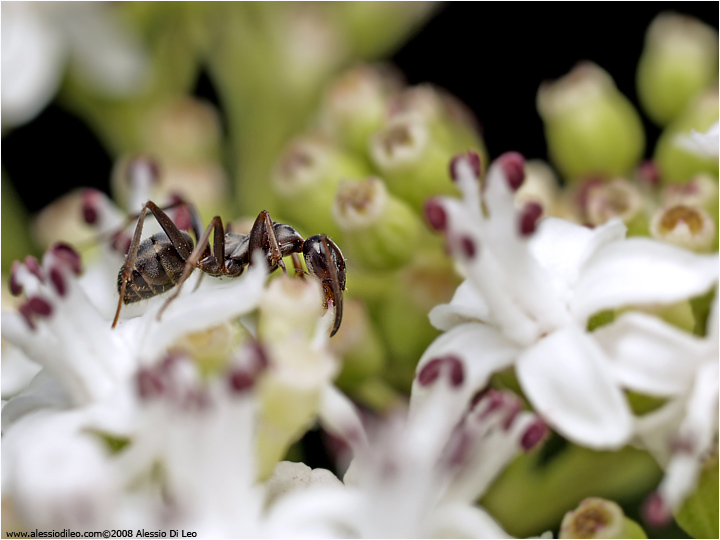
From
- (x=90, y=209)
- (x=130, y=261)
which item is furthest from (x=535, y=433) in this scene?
(x=90, y=209)

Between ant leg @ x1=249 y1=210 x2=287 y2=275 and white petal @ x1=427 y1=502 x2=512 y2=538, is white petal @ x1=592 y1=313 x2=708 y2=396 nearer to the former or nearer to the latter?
white petal @ x1=427 y1=502 x2=512 y2=538

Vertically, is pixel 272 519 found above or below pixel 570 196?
above

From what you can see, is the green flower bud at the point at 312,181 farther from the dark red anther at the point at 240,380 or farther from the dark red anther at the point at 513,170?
the dark red anther at the point at 240,380

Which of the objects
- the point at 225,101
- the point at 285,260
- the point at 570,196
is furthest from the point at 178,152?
the point at 570,196

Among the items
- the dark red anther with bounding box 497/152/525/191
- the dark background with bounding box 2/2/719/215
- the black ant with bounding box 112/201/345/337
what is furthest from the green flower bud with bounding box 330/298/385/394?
the dark background with bounding box 2/2/719/215

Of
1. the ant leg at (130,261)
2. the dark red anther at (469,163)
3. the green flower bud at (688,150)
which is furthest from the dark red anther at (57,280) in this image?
the green flower bud at (688,150)

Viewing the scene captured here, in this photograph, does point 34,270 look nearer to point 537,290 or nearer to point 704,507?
point 537,290

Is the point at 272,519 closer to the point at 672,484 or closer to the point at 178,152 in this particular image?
the point at 672,484
